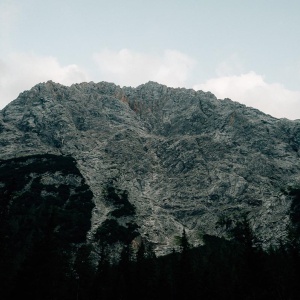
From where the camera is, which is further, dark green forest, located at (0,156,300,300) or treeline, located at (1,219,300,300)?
dark green forest, located at (0,156,300,300)

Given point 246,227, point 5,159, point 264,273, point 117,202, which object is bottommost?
point 264,273

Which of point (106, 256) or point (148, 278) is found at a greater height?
point (106, 256)

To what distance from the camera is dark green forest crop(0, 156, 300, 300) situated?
42.6 meters

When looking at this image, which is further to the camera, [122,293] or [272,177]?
[272,177]

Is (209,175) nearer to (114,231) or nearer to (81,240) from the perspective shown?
(114,231)

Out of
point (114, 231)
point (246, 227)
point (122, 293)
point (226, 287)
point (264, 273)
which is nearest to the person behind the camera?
point (264, 273)

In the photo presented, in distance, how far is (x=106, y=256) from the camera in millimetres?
88812

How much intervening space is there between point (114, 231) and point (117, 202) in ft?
80.5

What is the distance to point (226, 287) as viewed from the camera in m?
78.4

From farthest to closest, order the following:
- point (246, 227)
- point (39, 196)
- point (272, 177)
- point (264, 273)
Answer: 1. point (272, 177)
2. point (39, 196)
3. point (246, 227)
4. point (264, 273)

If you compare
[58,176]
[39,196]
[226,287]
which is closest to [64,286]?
[226,287]

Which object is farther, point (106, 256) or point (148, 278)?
point (106, 256)

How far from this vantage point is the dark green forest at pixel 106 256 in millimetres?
42625

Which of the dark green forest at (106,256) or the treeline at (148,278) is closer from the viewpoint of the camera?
the treeline at (148,278)
